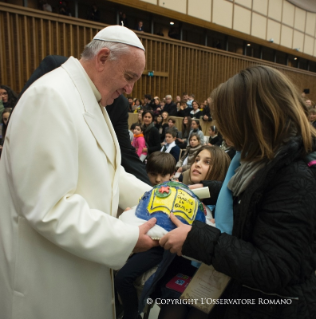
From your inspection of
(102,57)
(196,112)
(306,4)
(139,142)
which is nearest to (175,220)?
(102,57)

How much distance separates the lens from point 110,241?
1.16m

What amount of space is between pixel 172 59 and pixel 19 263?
37.6ft

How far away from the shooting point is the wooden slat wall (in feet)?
26.1

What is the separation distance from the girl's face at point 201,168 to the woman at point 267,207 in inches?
49.5

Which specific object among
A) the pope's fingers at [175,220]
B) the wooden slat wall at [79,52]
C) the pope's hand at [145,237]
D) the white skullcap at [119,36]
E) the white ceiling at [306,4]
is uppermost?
the white ceiling at [306,4]

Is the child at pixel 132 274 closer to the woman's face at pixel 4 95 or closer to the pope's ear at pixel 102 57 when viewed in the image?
the pope's ear at pixel 102 57

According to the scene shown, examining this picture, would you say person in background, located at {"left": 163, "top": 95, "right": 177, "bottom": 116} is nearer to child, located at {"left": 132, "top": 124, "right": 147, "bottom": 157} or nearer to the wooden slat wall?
the wooden slat wall

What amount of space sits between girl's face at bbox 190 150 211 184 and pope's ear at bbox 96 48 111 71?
4.33 ft

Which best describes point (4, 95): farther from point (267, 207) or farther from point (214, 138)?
point (267, 207)

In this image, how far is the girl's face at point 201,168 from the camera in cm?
239

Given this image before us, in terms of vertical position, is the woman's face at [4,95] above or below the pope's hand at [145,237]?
above

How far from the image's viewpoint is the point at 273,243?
968mm

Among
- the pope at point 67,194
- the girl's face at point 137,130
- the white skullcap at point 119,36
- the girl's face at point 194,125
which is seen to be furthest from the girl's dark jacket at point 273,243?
the girl's face at point 194,125

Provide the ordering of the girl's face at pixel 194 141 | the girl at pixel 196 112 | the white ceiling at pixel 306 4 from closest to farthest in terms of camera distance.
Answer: the girl's face at pixel 194 141, the girl at pixel 196 112, the white ceiling at pixel 306 4
